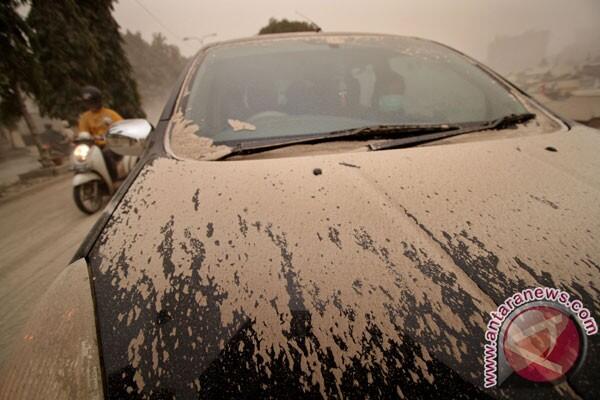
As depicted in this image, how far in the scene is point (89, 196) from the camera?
3896 mm

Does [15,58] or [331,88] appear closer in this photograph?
[331,88]

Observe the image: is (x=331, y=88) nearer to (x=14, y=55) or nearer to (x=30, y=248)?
(x=30, y=248)

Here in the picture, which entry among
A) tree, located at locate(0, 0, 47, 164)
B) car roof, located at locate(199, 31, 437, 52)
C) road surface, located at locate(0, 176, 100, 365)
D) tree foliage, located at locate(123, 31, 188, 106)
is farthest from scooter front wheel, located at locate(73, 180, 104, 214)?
tree foliage, located at locate(123, 31, 188, 106)

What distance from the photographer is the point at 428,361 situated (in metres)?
0.50

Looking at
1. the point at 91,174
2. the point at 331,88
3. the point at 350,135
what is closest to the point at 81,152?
the point at 91,174

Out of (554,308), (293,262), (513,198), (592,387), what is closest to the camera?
(592,387)

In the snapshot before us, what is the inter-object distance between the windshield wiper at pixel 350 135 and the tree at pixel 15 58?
26.4ft

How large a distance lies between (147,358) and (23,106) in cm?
1046

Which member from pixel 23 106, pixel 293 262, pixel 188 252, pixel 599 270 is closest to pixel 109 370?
pixel 188 252

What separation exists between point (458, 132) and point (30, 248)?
4.07 meters

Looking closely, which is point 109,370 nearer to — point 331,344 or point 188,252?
point 188,252

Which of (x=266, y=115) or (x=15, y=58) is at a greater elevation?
(x=15, y=58)

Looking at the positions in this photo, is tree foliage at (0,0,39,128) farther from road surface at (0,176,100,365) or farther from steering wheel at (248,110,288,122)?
steering wheel at (248,110,288,122)

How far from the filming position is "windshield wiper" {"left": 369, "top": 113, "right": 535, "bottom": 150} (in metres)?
1.14
